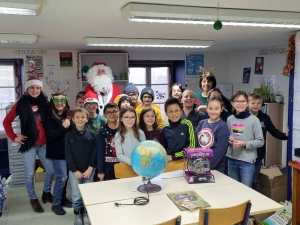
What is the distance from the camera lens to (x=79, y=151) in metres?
2.78

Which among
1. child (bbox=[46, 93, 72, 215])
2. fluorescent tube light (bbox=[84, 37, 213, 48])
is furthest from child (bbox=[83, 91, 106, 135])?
fluorescent tube light (bbox=[84, 37, 213, 48])

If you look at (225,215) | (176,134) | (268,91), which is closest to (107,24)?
(176,134)

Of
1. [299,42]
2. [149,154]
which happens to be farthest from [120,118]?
[299,42]

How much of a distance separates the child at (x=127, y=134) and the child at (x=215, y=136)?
533mm

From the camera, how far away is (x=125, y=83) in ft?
17.4

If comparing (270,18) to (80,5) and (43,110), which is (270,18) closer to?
(80,5)

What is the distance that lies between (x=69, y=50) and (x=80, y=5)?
3084 millimetres

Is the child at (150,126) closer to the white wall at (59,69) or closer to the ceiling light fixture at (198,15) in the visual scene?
the ceiling light fixture at (198,15)

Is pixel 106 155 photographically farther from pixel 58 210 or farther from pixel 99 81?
pixel 99 81

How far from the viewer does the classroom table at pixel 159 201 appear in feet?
5.31

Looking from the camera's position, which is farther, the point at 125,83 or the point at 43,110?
the point at 125,83

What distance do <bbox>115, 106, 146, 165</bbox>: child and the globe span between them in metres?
0.53

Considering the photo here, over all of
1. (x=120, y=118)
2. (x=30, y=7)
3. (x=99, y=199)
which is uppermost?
(x=30, y=7)

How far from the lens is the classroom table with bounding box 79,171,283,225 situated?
1619 millimetres
